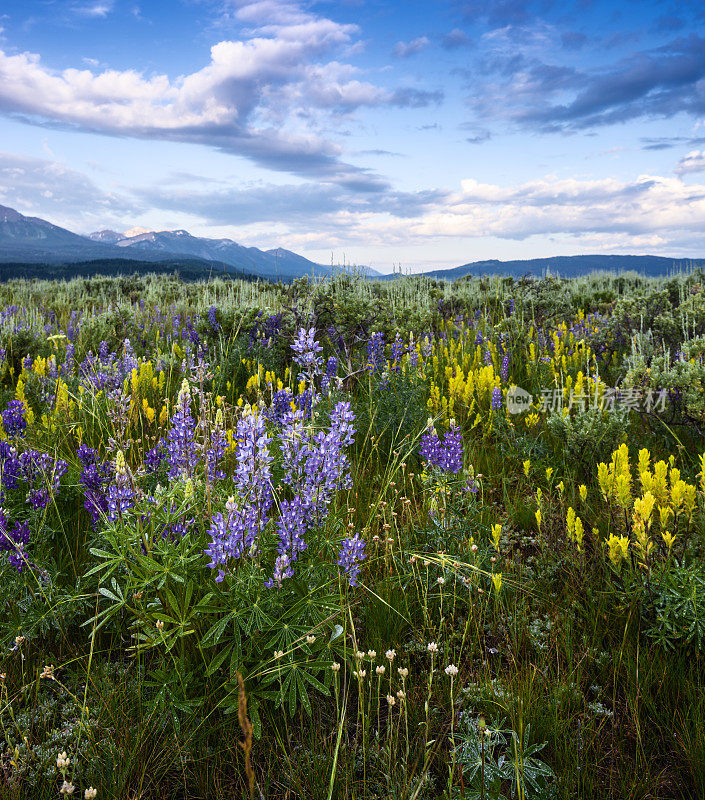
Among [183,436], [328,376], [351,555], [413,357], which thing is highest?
[413,357]

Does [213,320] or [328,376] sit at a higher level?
[213,320]

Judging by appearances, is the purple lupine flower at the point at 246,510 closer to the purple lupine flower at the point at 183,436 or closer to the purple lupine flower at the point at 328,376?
the purple lupine flower at the point at 183,436

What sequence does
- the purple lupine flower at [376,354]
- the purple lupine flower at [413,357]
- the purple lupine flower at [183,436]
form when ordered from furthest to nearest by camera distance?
the purple lupine flower at [413,357], the purple lupine flower at [376,354], the purple lupine flower at [183,436]

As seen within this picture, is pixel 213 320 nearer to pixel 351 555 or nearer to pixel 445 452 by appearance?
pixel 445 452

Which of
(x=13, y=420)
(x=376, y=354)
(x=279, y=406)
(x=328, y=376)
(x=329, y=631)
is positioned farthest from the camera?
(x=376, y=354)

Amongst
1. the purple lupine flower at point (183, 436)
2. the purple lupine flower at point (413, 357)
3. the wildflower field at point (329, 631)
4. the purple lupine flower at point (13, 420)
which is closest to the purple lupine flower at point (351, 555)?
the wildflower field at point (329, 631)

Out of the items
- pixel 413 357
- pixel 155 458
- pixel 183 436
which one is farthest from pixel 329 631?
pixel 413 357

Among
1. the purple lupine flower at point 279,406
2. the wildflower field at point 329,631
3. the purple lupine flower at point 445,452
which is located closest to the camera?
the wildflower field at point 329,631

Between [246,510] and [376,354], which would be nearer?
[246,510]

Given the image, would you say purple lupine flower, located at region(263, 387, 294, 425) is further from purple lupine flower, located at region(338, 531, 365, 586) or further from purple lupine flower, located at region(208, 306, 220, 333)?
purple lupine flower, located at region(208, 306, 220, 333)

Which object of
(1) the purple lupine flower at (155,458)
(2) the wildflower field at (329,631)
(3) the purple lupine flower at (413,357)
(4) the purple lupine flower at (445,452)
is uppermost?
(3) the purple lupine flower at (413,357)

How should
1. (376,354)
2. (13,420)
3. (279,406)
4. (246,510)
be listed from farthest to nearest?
(376,354)
(279,406)
(13,420)
(246,510)

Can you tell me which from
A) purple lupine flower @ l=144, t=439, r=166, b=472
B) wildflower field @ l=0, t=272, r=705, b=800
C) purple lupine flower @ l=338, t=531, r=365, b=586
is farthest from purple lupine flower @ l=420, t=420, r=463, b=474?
purple lupine flower @ l=144, t=439, r=166, b=472

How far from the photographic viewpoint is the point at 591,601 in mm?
2297
